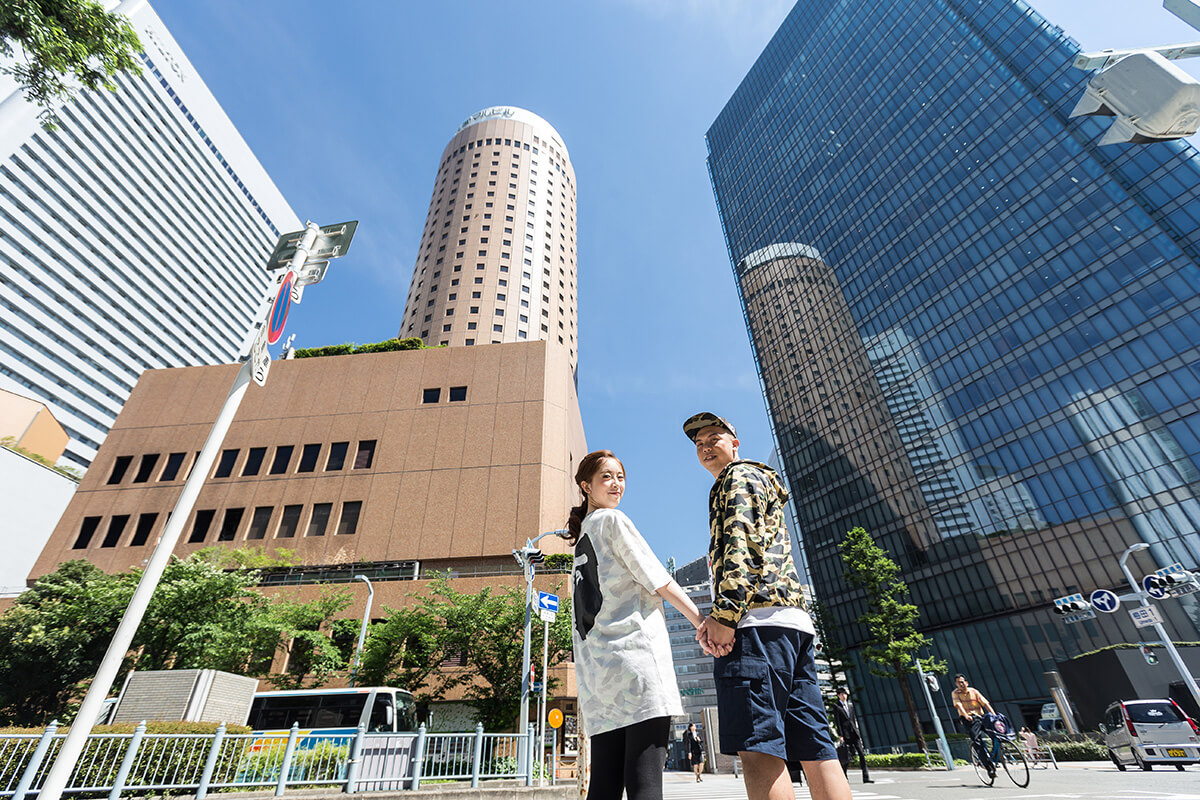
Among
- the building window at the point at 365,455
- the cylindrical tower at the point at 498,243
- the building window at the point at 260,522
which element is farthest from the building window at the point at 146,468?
the cylindrical tower at the point at 498,243

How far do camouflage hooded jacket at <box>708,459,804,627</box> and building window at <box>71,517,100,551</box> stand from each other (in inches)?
1606

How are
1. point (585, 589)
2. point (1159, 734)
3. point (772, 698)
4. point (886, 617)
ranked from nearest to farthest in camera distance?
1. point (772, 698)
2. point (585, 589)
3. point (1159, 734)
4. point (886, 617)

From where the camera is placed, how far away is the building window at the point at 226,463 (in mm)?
31578

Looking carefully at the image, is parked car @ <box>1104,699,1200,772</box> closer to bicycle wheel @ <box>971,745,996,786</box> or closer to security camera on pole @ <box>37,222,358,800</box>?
bicycle wheel @ <box>971,745,996,786</box>

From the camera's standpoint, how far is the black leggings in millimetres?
2025

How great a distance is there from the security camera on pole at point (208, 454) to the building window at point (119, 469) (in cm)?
3631

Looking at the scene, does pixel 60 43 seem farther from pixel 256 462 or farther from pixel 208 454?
pixel 256 462

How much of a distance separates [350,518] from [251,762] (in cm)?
2216

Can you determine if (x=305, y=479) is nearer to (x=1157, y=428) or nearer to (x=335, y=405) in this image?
(x=335, y=405)

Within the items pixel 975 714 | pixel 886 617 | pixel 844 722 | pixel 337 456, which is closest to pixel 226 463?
pixel 337 456

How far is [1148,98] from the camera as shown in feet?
9.20

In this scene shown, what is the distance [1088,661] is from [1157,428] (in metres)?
20.0

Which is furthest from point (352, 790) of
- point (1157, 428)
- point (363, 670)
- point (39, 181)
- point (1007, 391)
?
point (39, 181)

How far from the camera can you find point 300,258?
565 cm
